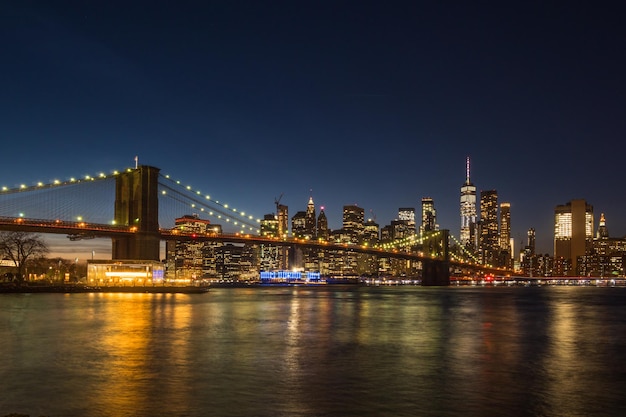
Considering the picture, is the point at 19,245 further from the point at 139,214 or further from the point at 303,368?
the point at 303,368

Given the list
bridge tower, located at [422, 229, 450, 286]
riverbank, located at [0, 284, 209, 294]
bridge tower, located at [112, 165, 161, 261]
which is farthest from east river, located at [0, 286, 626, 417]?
bridge tower, located at [422, 229, 450, 286]

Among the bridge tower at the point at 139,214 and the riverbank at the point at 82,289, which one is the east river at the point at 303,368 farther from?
the riverbank at the point at 82,289

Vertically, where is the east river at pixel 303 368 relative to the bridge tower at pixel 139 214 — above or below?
below

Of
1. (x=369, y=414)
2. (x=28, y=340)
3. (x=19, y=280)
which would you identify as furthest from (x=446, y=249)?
(x=369, y=414)

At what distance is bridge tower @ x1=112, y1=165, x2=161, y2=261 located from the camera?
79.6 metres

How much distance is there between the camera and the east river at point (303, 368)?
54.3ft

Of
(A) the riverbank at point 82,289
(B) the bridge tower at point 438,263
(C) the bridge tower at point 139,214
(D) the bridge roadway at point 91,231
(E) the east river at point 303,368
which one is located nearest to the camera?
(E) the east river at point 303,368

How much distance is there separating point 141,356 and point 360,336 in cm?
1279

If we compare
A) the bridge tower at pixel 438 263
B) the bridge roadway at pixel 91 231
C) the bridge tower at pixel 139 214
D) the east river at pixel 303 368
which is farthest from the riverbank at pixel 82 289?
the bridge tower at pixel 438 263

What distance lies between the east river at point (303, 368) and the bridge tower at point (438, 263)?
100368 millimetres

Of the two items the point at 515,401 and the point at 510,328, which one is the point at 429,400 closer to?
the point at 515,401

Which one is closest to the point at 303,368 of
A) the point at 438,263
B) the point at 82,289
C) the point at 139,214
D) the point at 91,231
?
the point at 91,231

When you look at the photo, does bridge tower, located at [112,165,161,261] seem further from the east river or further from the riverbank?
the east river

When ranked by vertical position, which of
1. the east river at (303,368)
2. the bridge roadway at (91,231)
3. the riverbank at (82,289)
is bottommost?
the riverbank at (82,289)
